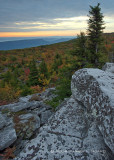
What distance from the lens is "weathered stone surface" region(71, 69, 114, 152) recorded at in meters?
2.58

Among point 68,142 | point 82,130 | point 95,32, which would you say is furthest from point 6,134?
point 95,32

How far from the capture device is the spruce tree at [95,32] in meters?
15.5

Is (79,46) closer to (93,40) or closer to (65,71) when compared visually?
(65,71)

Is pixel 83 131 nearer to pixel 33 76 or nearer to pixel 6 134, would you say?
pixel 6 134

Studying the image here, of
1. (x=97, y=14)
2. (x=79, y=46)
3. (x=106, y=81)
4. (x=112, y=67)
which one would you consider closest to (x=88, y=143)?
(x=106, y=81)

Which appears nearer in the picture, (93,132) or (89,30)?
(93,132)

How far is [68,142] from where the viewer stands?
3160mm

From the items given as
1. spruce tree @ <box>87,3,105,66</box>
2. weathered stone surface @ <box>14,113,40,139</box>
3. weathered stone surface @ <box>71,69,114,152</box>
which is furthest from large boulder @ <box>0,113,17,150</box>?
spruce tree @ <box>87,3,105,66</box>

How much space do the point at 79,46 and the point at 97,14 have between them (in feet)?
24.0

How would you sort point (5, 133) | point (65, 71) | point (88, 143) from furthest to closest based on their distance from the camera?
point (65, 71) < point (5, 133) < point (88, 143)

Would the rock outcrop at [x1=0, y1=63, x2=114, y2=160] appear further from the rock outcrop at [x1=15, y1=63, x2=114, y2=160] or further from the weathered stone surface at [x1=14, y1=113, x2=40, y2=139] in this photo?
the weathered stone surface at [x1=14, y1=113, x2=40, y2=139]

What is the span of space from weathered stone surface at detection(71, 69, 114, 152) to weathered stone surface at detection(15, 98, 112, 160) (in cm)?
46

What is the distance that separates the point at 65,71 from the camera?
440 inches

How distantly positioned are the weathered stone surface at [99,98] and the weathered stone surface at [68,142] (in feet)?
1.50
